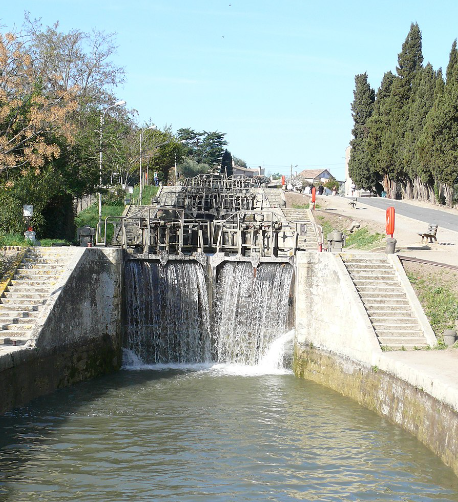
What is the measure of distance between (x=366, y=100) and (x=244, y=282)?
48906mm

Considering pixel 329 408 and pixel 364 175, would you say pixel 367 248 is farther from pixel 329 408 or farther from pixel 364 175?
pixel 364 175

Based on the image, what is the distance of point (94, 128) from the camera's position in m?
35.3

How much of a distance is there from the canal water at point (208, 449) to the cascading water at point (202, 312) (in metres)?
3.85

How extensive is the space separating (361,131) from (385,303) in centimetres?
5067

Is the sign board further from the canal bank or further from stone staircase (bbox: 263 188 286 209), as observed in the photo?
stone staircase (bbox: 263 188 286 209)

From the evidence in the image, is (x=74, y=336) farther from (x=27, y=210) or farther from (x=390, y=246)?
(x=390, y=246)

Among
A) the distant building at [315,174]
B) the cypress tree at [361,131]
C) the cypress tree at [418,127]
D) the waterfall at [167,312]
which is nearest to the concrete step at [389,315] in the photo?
the waterfall at [167,312]

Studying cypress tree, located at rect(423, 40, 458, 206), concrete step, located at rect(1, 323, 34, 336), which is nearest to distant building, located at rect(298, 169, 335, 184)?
cypress tree, located at rect(423, 40, 458, 206)

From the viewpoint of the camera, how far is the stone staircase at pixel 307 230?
33.5 m

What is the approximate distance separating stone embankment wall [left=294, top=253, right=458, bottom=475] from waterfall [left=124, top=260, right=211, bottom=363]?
377 centimetres

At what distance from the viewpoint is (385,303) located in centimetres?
2128

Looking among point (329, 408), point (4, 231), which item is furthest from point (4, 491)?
point (4, 231)

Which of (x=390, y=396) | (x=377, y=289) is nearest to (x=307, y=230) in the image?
(x=377, y=289)

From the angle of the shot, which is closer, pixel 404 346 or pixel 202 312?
pixel 404 346
